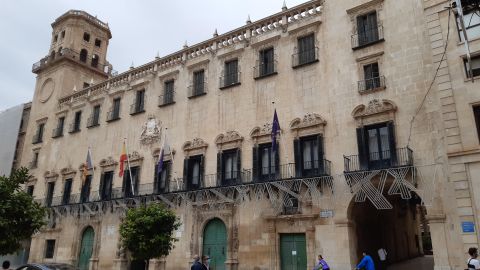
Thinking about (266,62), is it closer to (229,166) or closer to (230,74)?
(230,74)

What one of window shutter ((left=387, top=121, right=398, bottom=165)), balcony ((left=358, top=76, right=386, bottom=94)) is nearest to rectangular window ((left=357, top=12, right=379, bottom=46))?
balcony ((left=358, top=76, right=386, bottom=94))

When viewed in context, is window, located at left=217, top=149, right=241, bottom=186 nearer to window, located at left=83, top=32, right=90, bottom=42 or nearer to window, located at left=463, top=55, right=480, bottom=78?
window, located at left=463, top=55, right=480, bottom=78

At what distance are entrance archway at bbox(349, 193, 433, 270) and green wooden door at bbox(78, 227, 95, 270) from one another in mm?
18521

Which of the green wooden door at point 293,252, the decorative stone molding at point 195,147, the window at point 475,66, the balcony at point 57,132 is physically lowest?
the green wooden door at point 293,252

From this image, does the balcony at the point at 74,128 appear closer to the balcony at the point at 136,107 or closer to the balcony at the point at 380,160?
the balcony at the point at 136,107

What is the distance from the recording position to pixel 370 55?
19.1 meters

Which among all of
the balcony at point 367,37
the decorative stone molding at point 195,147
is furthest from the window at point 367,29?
the decorative stone molding at point 195,147

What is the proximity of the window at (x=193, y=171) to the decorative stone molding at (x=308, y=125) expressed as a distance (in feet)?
20.7

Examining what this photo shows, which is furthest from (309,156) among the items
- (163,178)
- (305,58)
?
(163,178)

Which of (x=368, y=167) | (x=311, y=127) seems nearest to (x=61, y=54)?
→ (x=311, y=127)

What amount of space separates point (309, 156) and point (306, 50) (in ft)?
19.7

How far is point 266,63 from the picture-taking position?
23.2m

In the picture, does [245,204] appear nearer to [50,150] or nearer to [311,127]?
[311,127]

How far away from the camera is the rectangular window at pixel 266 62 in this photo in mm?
22750
